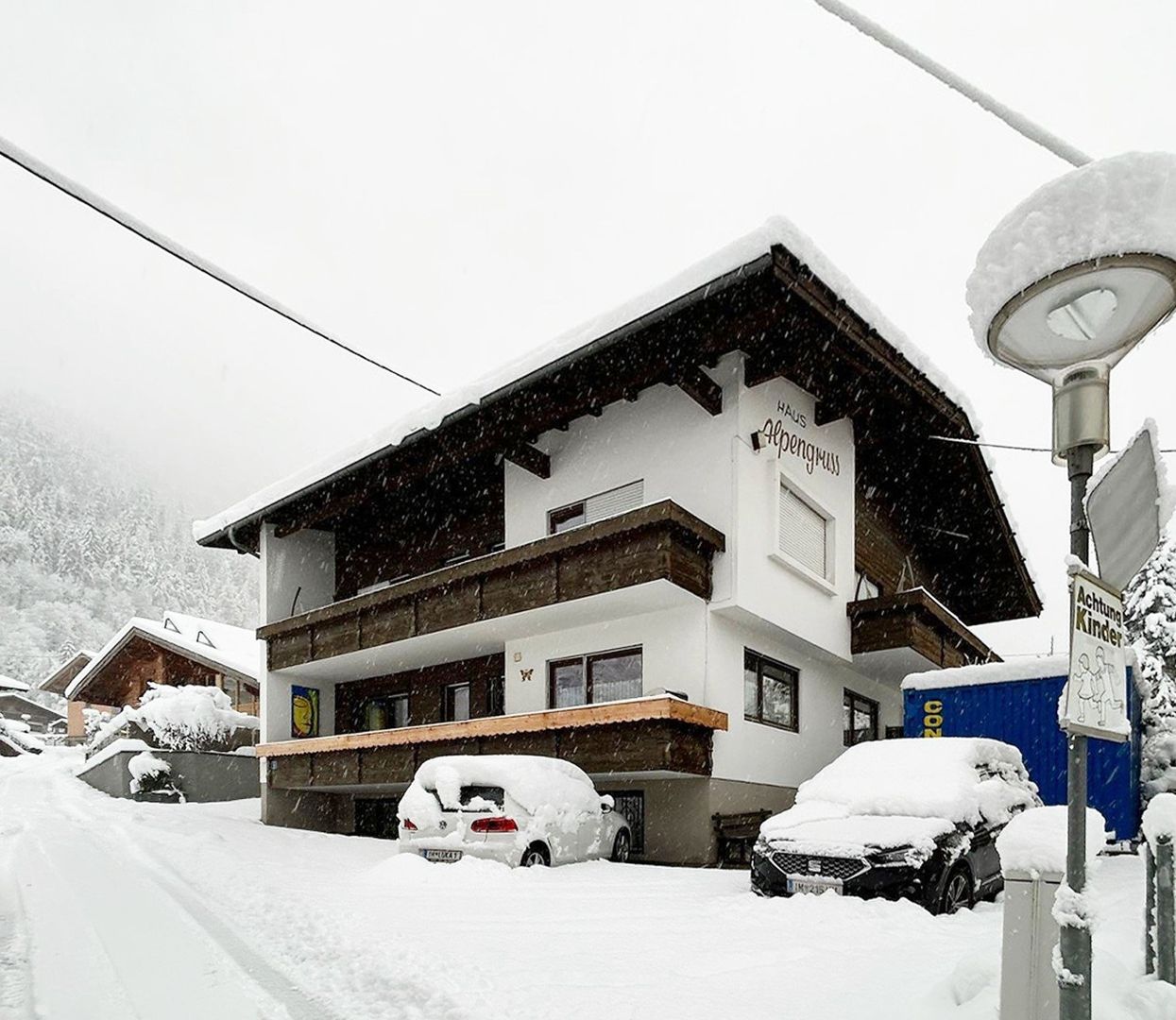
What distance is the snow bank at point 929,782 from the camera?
9445mm

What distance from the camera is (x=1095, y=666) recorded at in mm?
3502

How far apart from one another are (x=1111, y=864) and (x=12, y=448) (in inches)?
5431

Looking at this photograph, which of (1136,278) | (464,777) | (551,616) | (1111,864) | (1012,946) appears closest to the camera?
(1136,278)

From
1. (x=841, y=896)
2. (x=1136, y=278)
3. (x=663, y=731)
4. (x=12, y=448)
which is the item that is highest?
(x=12, y=448)

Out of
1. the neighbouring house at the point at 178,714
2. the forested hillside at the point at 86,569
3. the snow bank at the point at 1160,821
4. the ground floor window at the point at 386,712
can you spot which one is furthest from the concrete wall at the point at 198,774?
the forested hillside at the point at 86,569

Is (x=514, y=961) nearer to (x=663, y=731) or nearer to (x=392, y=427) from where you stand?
(x=663, y=731)

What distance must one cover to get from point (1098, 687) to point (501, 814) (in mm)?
8590

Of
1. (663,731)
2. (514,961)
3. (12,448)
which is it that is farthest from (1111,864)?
(12,448)

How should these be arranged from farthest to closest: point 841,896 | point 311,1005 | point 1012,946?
point 841,896, point 311,1005, point 1012,946

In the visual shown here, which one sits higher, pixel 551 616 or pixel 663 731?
pixel 551 616

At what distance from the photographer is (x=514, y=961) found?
21.2 ft

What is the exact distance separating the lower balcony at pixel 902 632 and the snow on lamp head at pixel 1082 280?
1341 cm

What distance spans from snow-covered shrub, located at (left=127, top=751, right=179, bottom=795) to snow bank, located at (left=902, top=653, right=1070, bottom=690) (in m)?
21.2

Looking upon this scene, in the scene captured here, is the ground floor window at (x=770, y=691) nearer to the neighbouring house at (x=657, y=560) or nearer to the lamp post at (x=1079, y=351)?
the neighbouring house at (x=657, y=560)
